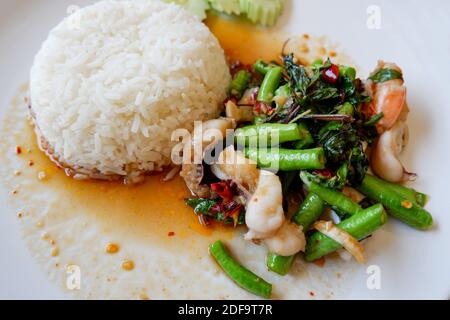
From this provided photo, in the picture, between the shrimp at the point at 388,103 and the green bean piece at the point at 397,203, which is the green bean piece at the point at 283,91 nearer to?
the shrimp at the point at 388,103

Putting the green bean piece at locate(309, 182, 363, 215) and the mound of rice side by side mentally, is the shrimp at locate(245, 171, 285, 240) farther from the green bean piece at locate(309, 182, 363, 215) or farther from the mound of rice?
the mound of rice

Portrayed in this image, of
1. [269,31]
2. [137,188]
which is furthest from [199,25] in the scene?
[137,188]

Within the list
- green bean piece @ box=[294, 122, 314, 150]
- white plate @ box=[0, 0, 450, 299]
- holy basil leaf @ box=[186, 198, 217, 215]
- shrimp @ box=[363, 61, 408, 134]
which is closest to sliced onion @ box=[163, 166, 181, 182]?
holy basil leaf @ box=[186, 198, 217, 215]

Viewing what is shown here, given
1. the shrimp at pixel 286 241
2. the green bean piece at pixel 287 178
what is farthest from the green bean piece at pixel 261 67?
the shrimp at pixel 286 241

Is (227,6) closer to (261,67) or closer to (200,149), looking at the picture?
(261,67)

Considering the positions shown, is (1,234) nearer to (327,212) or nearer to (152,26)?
(152,26)

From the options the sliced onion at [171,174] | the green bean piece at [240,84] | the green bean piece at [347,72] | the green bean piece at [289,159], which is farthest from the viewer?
the green bean piece at [240,84]
